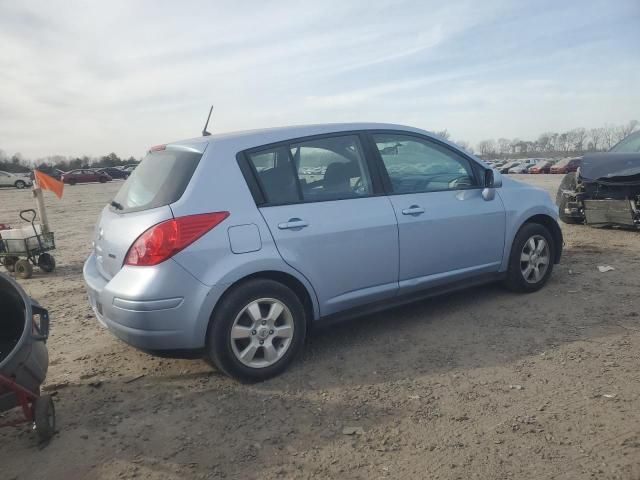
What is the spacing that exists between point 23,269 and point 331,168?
544 centimetres

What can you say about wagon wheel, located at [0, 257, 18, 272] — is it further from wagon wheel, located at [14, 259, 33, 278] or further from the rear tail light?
the rear tail light

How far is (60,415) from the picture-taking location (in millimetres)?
3129

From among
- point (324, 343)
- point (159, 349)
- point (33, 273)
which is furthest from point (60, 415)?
point (33, 273)

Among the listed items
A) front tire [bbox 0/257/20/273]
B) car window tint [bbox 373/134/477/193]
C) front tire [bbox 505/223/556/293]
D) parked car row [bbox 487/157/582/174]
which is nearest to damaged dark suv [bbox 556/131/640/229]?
front tire [bbox 505/223/556/293]

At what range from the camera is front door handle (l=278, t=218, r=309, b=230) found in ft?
11.2

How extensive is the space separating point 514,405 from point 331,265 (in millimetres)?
1476

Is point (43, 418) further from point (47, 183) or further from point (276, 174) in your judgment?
point (47, 183)

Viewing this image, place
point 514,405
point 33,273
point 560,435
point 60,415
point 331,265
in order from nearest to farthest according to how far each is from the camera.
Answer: point 560,435
point 514,405
point 60,415
point 331,265
point 33,273

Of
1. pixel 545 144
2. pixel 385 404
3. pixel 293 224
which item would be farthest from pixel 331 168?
pixel 545 144

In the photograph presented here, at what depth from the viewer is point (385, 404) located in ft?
9.98

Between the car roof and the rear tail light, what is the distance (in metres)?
0.58

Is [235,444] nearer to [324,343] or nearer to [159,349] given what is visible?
[159,349]

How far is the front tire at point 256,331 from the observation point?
3.21 metres

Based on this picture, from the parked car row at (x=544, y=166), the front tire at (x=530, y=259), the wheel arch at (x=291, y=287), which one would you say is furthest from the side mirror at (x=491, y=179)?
the parked car row at (x=544, y=166)
